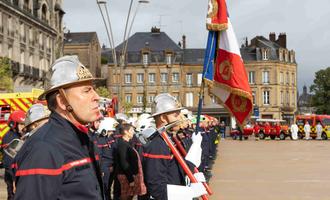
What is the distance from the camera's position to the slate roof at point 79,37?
74750 mm

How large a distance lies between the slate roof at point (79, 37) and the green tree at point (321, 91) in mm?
38520

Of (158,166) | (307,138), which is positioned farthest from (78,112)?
(307,138)

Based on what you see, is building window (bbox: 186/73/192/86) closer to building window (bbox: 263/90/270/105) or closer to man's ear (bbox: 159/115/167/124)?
building window (bbox: 263/90/270/105)

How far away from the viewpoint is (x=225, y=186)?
15.3 meters

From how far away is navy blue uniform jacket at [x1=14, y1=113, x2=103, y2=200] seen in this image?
3.03m

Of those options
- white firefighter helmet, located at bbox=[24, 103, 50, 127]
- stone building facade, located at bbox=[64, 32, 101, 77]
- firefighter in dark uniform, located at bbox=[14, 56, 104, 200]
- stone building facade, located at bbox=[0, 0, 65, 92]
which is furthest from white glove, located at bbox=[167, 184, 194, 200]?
stone building facade, located at bbox=[64, 32, 101, 77]

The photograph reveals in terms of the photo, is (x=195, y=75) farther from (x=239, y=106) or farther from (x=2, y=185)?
(x=239, y=106)

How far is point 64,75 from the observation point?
348cm

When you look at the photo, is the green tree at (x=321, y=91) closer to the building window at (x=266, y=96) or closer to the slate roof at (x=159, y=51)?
the building window at (x=266, y=96)

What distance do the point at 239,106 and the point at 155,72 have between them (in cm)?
7293

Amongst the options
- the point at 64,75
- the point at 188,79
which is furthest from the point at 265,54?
the point at 64,75

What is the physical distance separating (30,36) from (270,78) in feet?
134

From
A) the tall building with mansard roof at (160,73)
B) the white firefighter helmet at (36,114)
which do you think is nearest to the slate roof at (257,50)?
the tall building with mansard roof at (160,73)

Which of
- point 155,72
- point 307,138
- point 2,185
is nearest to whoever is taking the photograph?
point 2,185
